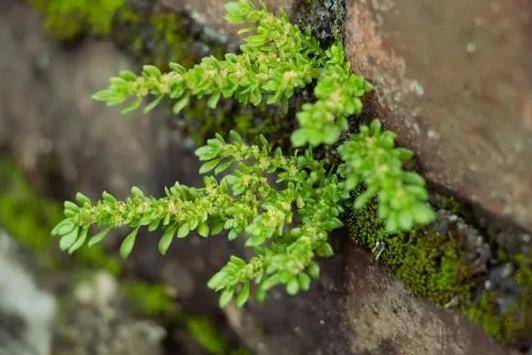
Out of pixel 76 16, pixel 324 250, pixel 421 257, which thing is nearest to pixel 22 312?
pixel 76 16

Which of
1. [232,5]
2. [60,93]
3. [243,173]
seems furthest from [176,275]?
[232,5]

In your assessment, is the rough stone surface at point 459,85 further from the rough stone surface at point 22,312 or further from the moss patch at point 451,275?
the rough stone surface at point 22,312

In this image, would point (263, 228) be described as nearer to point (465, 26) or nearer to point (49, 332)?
point (465, 26)

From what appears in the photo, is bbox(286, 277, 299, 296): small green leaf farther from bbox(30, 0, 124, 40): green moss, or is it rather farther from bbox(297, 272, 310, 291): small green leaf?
bbox(30, 0, 124, 40): green moss

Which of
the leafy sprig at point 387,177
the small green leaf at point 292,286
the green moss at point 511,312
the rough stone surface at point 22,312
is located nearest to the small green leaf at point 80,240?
the small green leaf at point 292,286

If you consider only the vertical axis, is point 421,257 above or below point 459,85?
below

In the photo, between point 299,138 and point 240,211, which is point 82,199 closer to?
point 240,211
